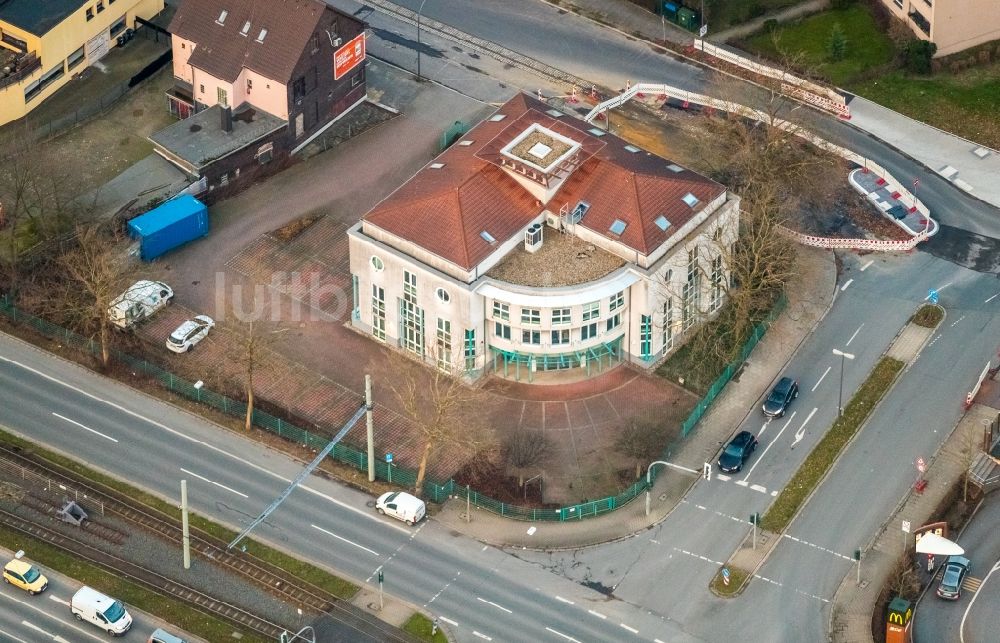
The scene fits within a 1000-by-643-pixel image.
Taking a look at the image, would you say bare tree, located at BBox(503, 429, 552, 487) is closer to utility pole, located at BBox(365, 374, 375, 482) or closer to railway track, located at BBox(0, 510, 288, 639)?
utility pole, located at BBox(365, 374, 375, 482)

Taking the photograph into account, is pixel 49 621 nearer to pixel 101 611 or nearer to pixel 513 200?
pixel 101 611

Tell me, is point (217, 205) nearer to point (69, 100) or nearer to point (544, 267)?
point (69, 100)

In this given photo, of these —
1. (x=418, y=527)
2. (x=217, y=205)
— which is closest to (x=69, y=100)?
(x=217, y=205)

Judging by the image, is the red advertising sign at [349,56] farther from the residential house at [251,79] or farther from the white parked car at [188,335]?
the white parked car at [188,335]

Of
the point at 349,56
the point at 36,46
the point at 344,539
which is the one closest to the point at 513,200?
the point at 349,56

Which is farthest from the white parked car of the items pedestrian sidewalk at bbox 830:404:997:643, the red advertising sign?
pedestrian sidewalk at bbox 830:404:997:643
